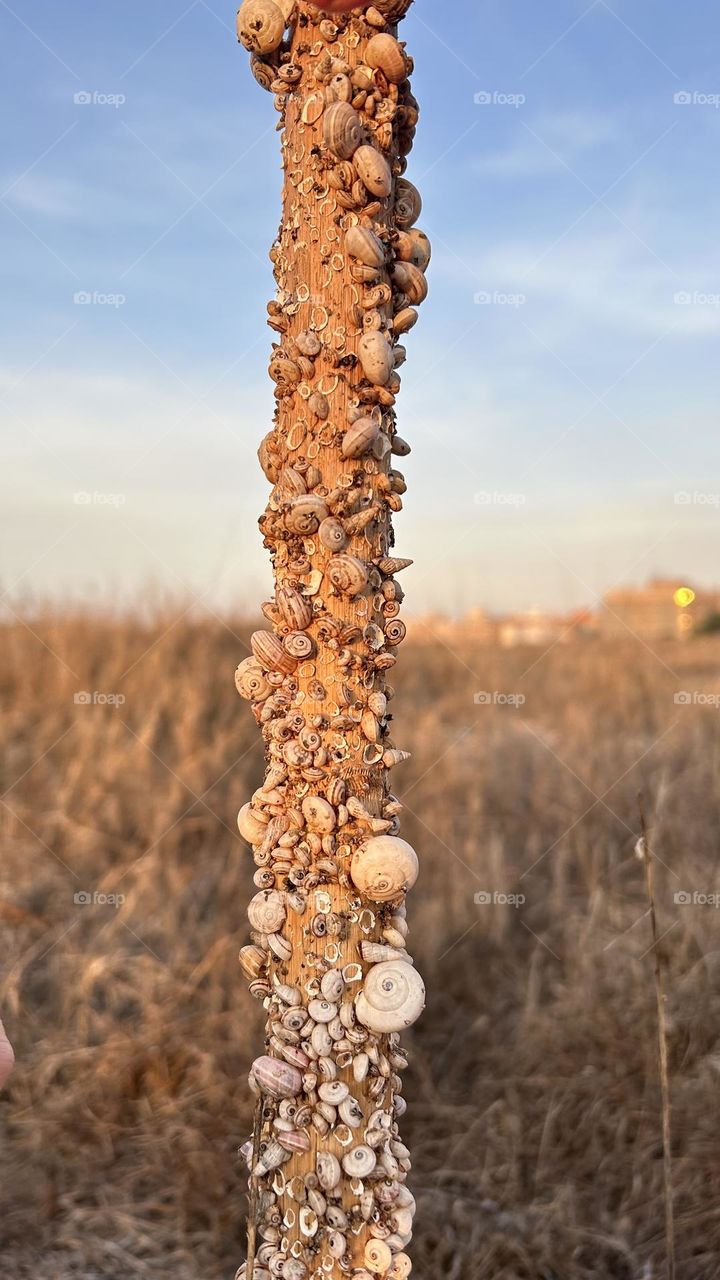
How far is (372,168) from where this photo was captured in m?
1.10

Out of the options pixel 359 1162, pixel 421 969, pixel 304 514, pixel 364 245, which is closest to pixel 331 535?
pixel 304 514

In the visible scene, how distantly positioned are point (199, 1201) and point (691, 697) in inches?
109

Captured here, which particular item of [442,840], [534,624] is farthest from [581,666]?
[442,840]

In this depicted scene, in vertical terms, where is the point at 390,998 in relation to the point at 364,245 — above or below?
below

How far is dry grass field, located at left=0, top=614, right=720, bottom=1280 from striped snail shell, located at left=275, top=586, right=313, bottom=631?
5.17 ft

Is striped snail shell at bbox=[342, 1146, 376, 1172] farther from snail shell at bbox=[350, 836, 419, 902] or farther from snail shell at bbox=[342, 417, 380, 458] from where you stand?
snail shell at bbox=[342, 417, 380, 458]

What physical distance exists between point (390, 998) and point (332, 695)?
13.2 inches

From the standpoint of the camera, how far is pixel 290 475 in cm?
111

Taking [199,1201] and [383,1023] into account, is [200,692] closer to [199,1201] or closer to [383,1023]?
[199,1201]
